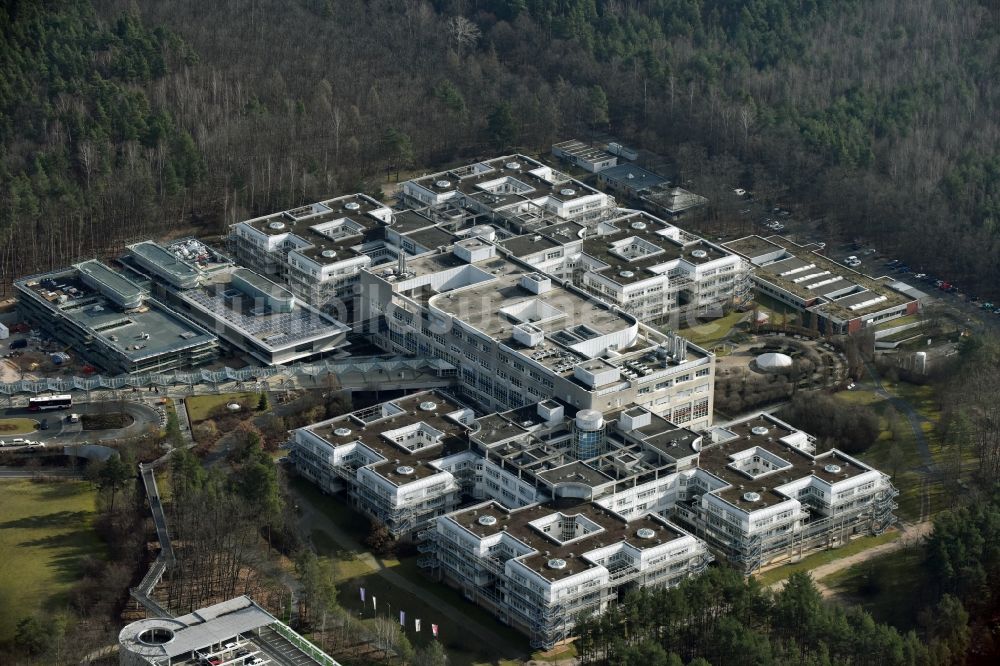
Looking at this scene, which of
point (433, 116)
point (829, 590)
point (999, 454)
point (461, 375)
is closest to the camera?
point (829, 590)

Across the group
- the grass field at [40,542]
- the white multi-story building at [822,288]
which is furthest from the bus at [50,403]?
the white multi-story building at [822,288]

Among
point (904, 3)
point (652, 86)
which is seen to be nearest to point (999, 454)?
point (652, 86)

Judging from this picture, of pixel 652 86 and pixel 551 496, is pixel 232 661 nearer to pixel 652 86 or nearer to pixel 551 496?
pixel 551 496

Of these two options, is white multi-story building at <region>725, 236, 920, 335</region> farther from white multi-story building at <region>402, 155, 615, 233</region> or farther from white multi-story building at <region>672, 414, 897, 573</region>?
white multi-story building at <region>672, 414, 897, 573</region>

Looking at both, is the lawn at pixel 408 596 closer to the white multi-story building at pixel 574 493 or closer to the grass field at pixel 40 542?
the white multi-story building at pixel 574 493

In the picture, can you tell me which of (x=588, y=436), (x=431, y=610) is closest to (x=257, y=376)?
(x=588, y=436)

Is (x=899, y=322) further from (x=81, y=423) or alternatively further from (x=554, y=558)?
(x=81, y=423)

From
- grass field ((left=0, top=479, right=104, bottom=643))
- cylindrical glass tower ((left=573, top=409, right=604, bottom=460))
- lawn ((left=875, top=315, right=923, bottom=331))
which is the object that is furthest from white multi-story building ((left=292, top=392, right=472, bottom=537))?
lawn ((left=875, top=315, right=923, bottom=331))
